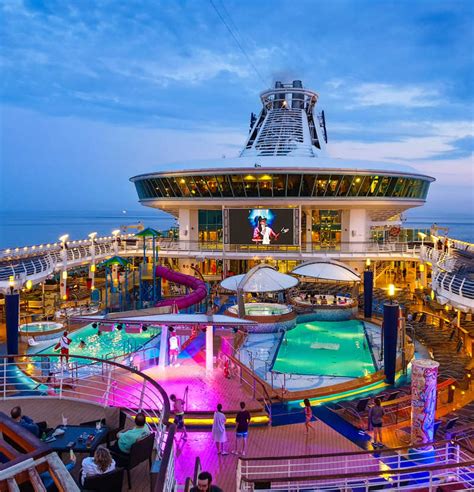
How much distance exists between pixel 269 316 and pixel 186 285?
538cm

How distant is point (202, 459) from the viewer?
900 centimetres

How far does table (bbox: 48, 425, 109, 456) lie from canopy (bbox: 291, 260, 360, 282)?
16245 millimetres

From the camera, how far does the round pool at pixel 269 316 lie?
20.3 m

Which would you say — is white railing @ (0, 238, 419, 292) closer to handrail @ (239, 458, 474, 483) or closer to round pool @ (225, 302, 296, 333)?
round pool @ (225, 302, 296, 333)

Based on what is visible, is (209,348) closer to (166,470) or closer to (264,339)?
(264,339)

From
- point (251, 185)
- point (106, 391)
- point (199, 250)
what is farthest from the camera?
point (199, 250)

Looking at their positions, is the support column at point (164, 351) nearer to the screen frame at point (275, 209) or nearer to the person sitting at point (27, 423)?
the person sitting at point (27, 423)

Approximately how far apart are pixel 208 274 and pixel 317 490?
27.0 metres

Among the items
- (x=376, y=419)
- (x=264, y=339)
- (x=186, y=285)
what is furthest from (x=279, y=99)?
(x=376, y=419)

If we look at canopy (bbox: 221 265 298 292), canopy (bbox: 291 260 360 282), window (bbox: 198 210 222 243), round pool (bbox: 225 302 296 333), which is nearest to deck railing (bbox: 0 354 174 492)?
canopy (bbox: 221 265 298 292)

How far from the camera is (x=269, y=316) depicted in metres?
20.7

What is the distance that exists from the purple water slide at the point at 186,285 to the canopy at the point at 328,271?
4798 mm

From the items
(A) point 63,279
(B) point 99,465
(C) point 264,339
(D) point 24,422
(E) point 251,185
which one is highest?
(E) point 251,185

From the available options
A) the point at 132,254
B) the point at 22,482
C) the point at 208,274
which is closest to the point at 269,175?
the point at 208,274
